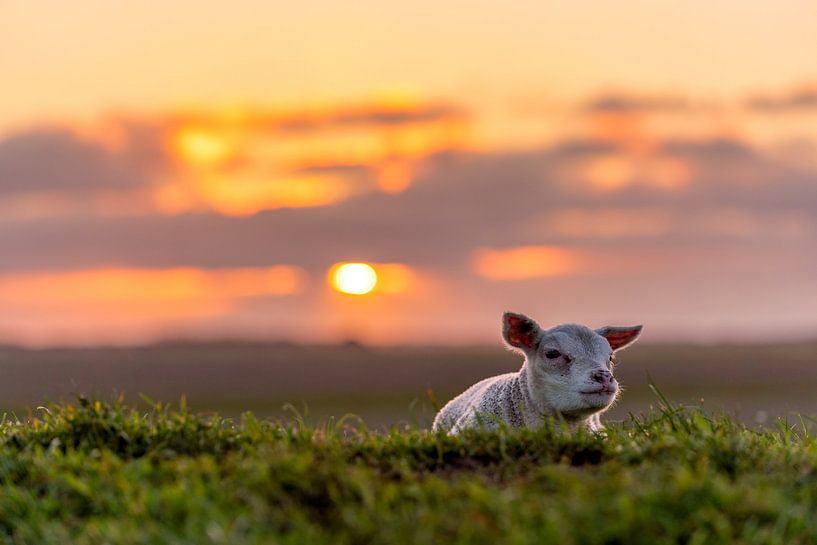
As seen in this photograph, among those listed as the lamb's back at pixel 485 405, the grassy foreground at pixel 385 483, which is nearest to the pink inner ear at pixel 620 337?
the lamb's back at pixel 485 405

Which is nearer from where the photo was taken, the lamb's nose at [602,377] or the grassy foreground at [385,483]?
the grassy foreground at [385,483]

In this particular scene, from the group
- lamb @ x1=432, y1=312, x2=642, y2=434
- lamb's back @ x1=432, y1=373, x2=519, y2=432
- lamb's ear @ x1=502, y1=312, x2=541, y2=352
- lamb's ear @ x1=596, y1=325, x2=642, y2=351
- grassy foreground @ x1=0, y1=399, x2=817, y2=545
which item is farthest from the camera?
lamb's ear @ x1=596, y1=325, x2=642, y2=351

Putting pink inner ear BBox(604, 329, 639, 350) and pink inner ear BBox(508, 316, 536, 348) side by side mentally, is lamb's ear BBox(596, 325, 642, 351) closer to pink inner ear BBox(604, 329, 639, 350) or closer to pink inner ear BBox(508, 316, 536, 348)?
pink inner ear BBox(604, 329, 639, 350)

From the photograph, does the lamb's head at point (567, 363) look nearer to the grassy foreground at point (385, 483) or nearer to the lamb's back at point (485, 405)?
the lamb's back at point (485, 405)

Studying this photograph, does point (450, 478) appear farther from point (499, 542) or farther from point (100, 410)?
point (100, 410)

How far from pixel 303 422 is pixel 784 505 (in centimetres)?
361

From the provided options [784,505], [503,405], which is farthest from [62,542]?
[503,405]

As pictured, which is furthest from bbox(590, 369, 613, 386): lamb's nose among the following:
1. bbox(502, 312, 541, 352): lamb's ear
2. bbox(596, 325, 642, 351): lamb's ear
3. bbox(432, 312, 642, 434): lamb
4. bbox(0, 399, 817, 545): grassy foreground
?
bbox(0, 399, 817, 545): grassy foreground

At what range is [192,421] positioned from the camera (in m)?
7.94

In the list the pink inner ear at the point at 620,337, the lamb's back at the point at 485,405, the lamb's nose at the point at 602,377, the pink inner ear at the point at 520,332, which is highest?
the pink inner ear at the point at 520,332

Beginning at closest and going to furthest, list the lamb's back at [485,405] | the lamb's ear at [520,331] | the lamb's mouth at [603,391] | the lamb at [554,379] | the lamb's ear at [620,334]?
the lamb's mouth at [603,391]
the lamb at [554,379]
the lamb's back at [485,405]
the lamb's ear at [520,331]
the lamb's ear at [620,334]

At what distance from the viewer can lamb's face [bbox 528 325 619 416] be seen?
10.2 meters

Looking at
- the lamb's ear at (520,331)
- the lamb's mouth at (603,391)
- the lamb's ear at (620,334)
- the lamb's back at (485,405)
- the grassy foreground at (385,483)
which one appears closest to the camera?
the grassy foreground at (385,483)

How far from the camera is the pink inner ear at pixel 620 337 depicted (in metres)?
11.4
